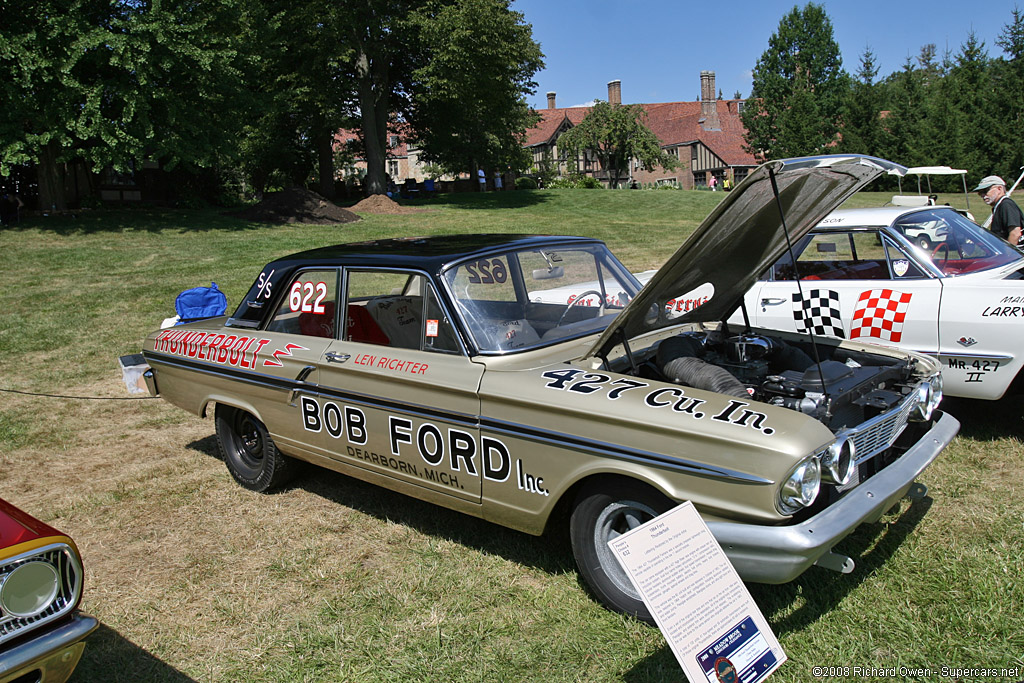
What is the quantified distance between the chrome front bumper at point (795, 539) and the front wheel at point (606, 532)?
0.38 m

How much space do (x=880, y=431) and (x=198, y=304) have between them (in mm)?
6777

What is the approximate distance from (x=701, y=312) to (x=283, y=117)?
27.4 m

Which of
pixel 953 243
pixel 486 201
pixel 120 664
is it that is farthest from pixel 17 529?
pixel 486 201

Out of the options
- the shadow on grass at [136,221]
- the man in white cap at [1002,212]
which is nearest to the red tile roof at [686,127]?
the shadow on grass at [136,221]

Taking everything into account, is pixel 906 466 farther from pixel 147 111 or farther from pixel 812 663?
pixel 147 111

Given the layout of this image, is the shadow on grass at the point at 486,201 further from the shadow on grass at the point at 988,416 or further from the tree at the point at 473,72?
the shadow on grass at the point at 988,416

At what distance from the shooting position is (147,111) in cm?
1780

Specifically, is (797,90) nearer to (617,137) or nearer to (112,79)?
(617,137)

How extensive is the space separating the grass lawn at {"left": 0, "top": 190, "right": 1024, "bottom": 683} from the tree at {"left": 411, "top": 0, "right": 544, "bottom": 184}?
69.1 feet

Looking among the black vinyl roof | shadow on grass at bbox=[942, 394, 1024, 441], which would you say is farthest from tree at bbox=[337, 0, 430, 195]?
shadow on grass at bbox=[942, 394, 1024, 441]

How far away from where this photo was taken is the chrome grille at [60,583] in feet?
7.72

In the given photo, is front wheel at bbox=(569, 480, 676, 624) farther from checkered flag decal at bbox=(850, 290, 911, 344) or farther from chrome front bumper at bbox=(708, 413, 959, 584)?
checkered flag decal at bbox=(850, 290, 911, 344)

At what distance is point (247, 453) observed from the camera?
501 cm

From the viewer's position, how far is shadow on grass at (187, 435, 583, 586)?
3.83 metres
